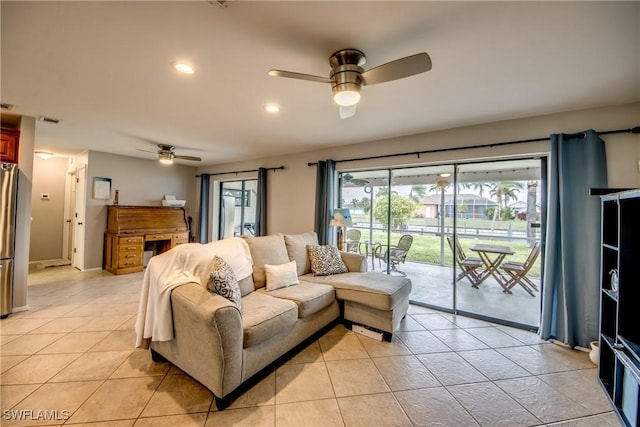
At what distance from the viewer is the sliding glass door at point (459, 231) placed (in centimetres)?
328

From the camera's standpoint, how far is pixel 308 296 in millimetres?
2473

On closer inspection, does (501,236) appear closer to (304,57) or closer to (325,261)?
(325,261)

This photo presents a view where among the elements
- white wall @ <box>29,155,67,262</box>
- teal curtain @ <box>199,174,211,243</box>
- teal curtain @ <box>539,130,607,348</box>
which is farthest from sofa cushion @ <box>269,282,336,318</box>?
white wall @ <box>29,155,67,262</box>

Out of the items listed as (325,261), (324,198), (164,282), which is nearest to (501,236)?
(325,261)

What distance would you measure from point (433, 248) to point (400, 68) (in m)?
3.13

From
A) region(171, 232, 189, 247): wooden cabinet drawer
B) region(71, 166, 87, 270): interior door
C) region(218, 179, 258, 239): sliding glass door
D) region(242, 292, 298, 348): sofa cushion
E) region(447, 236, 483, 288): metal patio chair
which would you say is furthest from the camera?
region(218, 179, 258, 239): sliding glass door

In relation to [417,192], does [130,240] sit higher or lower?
lower

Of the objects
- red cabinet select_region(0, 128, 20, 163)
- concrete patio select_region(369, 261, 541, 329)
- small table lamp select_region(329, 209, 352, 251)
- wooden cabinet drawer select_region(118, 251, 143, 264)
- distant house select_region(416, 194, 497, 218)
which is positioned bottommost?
concrete patio select_region(369, 261, 541, 329)

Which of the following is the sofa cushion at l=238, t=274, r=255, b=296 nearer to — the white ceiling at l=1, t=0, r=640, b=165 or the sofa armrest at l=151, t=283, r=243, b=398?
the sofa armrest at l=151, t=283, r=243, b=398

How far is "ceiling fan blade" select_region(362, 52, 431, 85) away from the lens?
1.42 m

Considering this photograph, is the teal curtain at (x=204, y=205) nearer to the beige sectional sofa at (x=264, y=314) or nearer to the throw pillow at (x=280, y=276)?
the beige sectional sofa at (x=264, y=314)

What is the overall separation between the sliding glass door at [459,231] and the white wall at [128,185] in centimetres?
449

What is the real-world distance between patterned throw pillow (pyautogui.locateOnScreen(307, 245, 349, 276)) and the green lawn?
1.10 metres

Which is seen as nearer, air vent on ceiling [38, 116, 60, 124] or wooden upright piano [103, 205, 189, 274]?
air vent on ceiling [38, 116, 60, 124]
